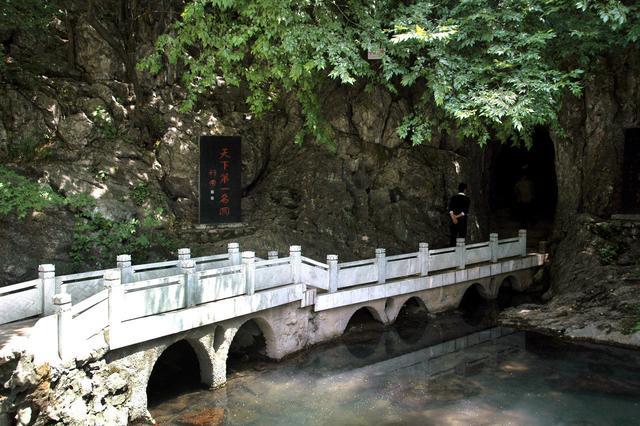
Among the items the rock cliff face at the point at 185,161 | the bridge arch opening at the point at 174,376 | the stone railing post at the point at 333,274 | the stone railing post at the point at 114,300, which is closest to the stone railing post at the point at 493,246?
the rock cliff face at the point at 185,161

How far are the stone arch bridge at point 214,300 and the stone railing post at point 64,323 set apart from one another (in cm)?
2

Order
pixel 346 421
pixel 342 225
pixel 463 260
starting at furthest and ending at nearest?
pixel 342 225 → pixel 463 260 → pixel 346 421

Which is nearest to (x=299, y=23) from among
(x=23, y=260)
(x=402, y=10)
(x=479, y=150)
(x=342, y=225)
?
(x=402, y=10)

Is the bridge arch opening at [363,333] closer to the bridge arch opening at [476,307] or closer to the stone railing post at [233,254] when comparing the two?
the bridge arch opening at [476,307]

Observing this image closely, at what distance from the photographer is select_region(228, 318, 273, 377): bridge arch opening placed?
510 inches

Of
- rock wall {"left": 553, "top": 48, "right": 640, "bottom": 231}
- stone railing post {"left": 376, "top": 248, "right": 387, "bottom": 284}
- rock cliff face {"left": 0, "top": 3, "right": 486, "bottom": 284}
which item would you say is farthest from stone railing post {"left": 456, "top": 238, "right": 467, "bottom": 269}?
rock wall {"left": 553, "top": 48, "right": 640, "bottom": 231}

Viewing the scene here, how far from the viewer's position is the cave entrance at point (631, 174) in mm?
18781

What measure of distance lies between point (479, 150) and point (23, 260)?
1661 centimetres

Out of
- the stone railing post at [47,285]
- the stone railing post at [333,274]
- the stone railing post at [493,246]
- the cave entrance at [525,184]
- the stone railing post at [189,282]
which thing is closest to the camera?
the stone railing post at [47,285]

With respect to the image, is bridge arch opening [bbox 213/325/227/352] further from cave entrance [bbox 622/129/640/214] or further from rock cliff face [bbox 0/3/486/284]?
cave entrance [bbox 622/129/640/214]

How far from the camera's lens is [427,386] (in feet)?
39.2

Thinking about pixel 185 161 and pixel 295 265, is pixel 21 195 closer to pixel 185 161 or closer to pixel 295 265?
pixel 185 161

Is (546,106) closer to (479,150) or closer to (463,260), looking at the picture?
(463,260)

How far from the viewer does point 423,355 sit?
1403cm
